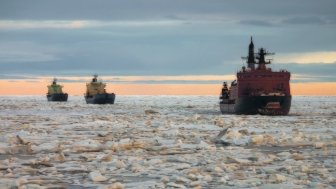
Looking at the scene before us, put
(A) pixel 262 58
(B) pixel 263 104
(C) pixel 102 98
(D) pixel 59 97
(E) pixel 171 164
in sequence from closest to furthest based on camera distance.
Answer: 1. (E) pixel 171 164
2. (B) pixel 263 104
3. (A) pixel 262 58
4. (C) pixel 102 98
5. (D) pixel 59 97

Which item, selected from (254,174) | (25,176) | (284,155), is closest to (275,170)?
(254,174)

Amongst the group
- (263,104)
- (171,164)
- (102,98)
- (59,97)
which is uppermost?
(263,104)

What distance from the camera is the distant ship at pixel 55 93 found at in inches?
4230

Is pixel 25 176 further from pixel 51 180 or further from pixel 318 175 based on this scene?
pixel 318 175

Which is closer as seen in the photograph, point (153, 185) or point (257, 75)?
point (153, 185)

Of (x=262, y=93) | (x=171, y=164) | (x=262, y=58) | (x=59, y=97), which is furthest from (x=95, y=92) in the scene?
(x=171, y=164)

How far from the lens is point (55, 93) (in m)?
108

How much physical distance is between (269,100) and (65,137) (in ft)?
83.4

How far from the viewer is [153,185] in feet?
29.2

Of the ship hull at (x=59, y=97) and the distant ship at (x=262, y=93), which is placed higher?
the distant ship at (x=262, y=93)

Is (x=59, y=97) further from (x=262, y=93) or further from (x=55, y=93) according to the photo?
(x=262, y=93)

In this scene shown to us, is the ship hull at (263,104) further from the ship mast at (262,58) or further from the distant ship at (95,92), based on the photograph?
the distant ship at (95,92)

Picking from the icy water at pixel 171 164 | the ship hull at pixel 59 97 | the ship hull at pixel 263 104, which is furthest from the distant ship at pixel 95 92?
the icy water at pixel 171 164

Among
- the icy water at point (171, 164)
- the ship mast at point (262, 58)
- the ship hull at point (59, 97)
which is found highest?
the ship mast at point (262, 58)
